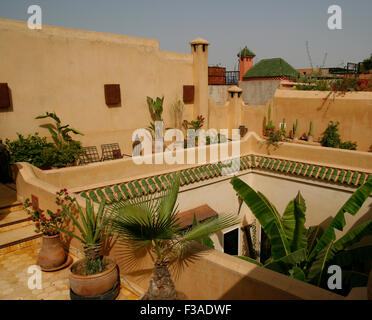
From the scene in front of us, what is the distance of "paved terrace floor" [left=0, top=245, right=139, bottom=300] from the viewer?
5.40m

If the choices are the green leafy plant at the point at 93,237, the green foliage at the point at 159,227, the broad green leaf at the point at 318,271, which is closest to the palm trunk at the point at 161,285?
the green foliage at the point at 159,227

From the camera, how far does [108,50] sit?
41.1 feet

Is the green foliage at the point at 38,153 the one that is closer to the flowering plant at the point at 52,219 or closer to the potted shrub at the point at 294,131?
the flowering plant at the point at 52,219

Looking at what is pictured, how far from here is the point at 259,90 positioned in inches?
836

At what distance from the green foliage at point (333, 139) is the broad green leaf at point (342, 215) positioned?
668 cm

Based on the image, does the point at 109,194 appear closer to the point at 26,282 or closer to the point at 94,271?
the point at 26,282

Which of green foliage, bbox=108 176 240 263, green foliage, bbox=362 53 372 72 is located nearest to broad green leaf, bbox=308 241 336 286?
green foliage, bbox=108 176 240 263

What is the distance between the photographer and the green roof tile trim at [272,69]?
2512cm

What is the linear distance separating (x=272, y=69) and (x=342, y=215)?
20637mm

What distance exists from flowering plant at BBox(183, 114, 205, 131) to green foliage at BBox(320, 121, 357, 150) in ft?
19.6

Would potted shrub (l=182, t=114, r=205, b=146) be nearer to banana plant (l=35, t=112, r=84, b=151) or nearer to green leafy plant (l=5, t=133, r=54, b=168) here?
banana plant (l=35, t=112, r=84, b=151)

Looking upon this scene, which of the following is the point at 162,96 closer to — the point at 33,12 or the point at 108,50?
the point at 108,50

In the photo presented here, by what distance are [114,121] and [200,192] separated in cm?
515
